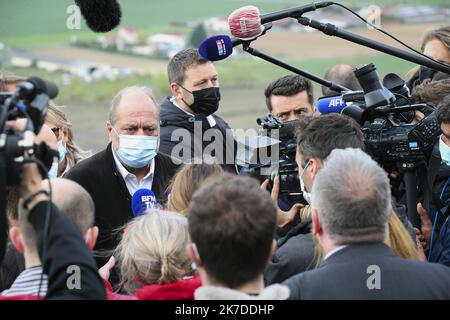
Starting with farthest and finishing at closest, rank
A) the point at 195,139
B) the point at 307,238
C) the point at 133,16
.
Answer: the point at 133,16 < the point at 195,139 < the point at 307,238

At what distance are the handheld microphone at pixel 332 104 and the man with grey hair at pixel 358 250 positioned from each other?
5.31 ft

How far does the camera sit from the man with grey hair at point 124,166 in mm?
4484

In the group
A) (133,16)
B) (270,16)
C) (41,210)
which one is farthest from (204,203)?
(133,16)

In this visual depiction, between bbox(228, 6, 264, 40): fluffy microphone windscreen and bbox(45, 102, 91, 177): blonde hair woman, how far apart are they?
1.47m

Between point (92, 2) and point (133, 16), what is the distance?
14242 millimetres

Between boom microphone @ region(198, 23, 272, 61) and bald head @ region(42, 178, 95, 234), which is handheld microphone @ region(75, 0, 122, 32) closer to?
boom microphone @ region(198, 23, 272, 61)

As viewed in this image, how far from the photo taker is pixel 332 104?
455 cm

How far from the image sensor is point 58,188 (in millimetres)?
2979

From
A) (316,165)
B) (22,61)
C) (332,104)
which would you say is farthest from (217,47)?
(22,61)

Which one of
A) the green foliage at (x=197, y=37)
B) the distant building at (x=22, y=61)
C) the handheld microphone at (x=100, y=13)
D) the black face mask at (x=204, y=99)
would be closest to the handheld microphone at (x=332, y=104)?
the black face mask at (x=204, y=99)

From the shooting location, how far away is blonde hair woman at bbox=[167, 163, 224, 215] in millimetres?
3572

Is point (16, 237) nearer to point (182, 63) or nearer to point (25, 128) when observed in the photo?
point (25, 128)
